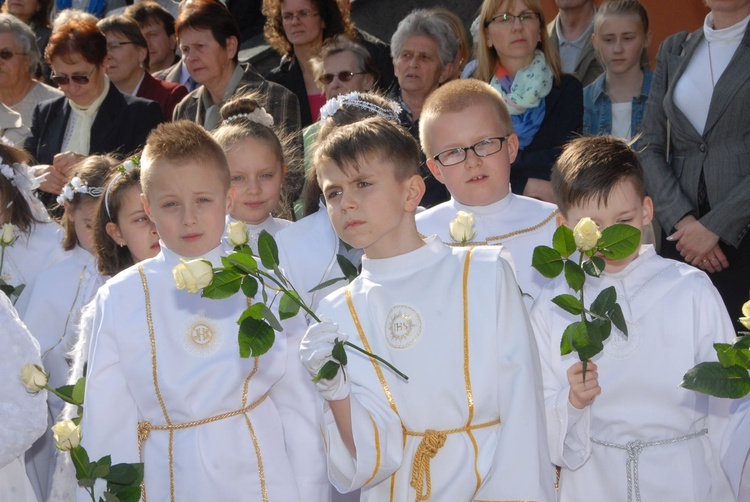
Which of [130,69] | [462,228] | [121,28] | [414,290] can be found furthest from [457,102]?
[121,28]

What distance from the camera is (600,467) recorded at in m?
3.68

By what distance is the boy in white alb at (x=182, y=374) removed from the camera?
12.7ft

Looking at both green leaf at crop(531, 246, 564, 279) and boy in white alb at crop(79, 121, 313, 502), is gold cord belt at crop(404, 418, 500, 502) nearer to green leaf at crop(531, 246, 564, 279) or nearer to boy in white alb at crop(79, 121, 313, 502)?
green leaf at crop(531, 246, 564, 279)

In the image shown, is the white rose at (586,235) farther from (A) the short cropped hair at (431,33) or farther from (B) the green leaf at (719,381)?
(A) the short cropped hair at (431,33)

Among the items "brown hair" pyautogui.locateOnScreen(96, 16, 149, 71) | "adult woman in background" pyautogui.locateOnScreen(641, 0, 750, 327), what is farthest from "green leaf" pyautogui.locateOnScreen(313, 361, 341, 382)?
"brown hair" pyautogui.locateOnScreen(96, 16, 149, 71)

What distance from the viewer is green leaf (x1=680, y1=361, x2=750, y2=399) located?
10.3 ft

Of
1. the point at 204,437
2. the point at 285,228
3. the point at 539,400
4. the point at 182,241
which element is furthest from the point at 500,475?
the point at 285,228

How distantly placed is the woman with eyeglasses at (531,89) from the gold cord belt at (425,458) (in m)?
2.22

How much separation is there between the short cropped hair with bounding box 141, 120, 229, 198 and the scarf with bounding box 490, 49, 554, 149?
1797mm

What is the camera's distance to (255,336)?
307cm

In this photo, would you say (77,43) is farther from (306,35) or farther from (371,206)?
(371,206)

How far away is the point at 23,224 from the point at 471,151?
2520mm

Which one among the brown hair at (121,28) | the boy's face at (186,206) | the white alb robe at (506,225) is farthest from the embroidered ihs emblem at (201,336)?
the brown hair at (121,28)

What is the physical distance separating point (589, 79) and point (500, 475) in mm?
3807
